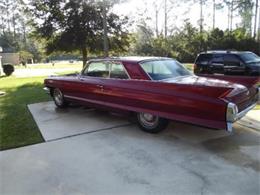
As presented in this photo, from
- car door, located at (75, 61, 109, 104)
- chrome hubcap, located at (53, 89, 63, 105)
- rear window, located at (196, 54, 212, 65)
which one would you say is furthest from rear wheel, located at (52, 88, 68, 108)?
rear window, located at (196, 54, 212, 65)

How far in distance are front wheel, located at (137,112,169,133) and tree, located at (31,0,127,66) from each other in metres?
10.7

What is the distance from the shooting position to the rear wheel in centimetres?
720

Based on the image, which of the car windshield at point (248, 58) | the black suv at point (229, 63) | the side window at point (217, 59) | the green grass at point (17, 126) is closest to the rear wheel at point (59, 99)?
the green grass at point (17, 126)

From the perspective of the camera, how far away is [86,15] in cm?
1466

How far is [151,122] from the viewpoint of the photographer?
194 inches

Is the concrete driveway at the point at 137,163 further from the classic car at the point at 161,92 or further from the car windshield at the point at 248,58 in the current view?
the car windshield at the point at 248,58

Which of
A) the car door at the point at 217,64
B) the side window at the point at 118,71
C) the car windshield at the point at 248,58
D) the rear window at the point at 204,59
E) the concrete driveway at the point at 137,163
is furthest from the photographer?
the rear window at the point at 204,59

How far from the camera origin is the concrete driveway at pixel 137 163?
3.14 meters

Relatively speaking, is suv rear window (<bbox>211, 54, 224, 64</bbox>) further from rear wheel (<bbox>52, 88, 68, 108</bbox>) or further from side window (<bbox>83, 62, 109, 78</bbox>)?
rear wheel (<bbox>52, 88, 68, 108</bbox>)

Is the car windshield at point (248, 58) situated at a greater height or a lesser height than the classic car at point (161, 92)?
greater

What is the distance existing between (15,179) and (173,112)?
2.55 meters

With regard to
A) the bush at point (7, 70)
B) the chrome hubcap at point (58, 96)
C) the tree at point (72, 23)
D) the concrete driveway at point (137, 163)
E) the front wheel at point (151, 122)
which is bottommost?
the concrete driveway at point (137, 163)

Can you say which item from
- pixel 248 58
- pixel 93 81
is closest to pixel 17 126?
pixel 93 81

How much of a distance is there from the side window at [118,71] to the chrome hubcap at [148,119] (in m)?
0.84
